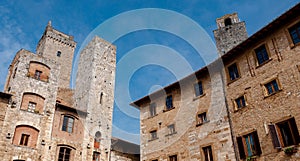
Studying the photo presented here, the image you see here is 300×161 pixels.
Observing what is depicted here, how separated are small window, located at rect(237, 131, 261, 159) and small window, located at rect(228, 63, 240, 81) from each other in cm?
466

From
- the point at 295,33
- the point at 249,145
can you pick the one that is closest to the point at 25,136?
the point at 249,145

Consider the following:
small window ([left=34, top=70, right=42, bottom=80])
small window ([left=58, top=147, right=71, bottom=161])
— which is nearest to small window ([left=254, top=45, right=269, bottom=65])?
small window ([left=58, top=147, right=71, bottom=161])

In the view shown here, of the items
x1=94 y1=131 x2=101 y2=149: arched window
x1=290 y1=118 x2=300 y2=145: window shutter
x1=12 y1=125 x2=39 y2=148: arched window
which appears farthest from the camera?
x1=94 y1=131 x2=101 y2=149: arched window

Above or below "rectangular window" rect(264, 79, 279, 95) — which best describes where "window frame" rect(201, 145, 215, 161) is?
below

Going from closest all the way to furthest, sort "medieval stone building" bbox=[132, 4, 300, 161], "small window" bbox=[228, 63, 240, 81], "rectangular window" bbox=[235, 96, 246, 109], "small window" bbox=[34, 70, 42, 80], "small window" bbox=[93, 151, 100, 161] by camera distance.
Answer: "medieval stone building" bbox=[132, 4, 300, 161], "rectangular window" bbox=[235, 96, 246, 109], "small window" bbox=[228, 63, 240, 81], "small window" bbox=[34, 70, 42, 80], "small window" bbox=[93, 151, 100, 161]

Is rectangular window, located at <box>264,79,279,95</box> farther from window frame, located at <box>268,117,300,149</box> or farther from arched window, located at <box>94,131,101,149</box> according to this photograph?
arched window, located at <box>94,131,101,149</box>

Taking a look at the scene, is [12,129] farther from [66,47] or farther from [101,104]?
[66,47]

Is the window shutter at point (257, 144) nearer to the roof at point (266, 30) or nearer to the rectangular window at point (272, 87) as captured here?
the rectangular window at point (272, 87)

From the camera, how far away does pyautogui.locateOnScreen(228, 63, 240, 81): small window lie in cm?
1944

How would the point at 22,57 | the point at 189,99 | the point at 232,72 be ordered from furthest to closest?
the point at 22,57
the point at 189,99
the point at 232,72

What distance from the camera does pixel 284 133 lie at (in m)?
15.0

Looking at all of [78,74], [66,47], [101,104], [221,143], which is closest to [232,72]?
[221,143]

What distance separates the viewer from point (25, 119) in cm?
2358

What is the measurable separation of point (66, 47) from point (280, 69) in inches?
1931
